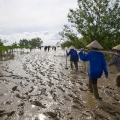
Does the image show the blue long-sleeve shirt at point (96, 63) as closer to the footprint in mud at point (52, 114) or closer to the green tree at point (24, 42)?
the footprint in mud at point (52, 114)

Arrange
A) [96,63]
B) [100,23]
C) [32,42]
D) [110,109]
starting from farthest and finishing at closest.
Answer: [32,42] < [100,23] < [96,63] < [110,109]

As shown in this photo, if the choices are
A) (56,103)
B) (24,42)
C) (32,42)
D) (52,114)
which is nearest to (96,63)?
(56,103)

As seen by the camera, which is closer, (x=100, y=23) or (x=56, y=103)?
(x=56, y=103)

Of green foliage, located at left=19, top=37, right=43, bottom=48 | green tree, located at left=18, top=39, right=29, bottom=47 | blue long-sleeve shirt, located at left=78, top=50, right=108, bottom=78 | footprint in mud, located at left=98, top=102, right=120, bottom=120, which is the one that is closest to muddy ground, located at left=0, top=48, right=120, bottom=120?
footprint in mud, located at left=98, top=102, right=120, bottom=120

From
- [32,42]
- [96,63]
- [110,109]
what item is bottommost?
[110,109]

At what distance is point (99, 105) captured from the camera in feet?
15.1

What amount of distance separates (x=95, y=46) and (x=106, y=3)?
13704 mm

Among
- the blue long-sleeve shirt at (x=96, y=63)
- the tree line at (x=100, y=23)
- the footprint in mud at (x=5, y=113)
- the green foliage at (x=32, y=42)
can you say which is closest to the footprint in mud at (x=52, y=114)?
the footprint in mud at (x=5, y=113)

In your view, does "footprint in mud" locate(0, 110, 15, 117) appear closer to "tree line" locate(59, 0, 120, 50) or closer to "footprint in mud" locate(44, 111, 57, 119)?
"footprint in mud" locate(44, 111, 57, 119)

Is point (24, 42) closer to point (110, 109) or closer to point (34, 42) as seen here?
point (34, 42)

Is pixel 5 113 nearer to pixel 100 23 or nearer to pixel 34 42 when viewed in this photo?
pixel 100 23

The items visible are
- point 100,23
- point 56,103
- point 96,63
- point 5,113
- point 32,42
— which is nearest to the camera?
point 5,113

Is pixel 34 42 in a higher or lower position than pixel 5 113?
higher

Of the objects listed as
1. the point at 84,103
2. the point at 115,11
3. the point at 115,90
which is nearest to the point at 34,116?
the point at 84,103
